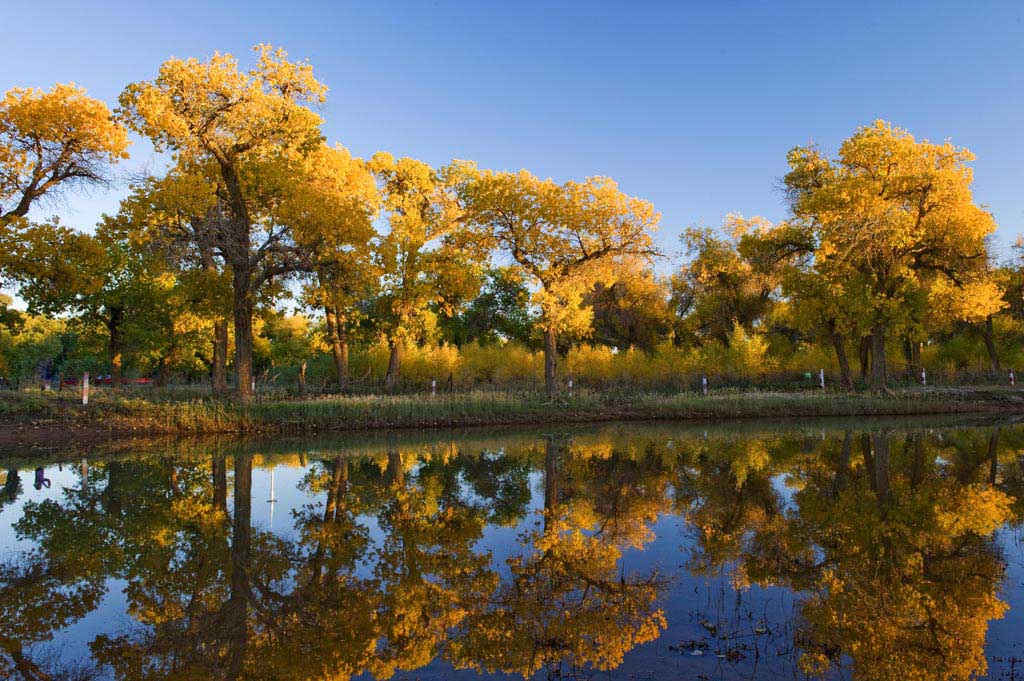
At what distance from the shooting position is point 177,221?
20.8 meters

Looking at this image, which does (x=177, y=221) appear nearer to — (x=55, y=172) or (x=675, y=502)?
(x=55, y=172)

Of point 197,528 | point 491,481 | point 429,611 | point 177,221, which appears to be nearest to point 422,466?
point 491,481

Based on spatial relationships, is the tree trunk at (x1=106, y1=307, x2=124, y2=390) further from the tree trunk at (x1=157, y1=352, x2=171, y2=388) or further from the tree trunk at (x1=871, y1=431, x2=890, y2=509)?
the tree trunk at (x1=871, y1=431, x2=890, y2=509)

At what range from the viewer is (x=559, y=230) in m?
25.0

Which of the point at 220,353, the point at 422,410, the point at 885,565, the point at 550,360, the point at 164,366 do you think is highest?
the point at 220,353

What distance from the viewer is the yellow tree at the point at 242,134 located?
63.4 ft

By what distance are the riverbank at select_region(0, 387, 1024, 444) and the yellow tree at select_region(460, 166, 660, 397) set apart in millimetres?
2563

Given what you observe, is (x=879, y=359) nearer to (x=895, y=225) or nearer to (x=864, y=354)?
(x=895, y=225)

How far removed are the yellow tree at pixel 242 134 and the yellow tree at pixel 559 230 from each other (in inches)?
277

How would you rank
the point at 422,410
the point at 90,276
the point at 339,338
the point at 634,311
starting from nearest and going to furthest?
the point at 90,276 < the point at 422,410 < the point at 339,338 < the point at 634,311

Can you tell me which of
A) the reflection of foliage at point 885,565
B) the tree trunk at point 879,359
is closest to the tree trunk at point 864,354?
the tree trunk at point 879,359

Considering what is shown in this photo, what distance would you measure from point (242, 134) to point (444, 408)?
1158 cm

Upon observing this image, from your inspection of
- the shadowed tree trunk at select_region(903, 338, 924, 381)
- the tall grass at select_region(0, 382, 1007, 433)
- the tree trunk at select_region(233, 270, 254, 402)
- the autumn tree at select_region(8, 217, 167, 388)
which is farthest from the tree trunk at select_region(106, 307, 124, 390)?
the shadowed tree trunk at select_region(903, 338, 924, 381)

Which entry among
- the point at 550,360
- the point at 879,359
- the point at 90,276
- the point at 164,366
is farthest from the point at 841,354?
the point at 164,366
